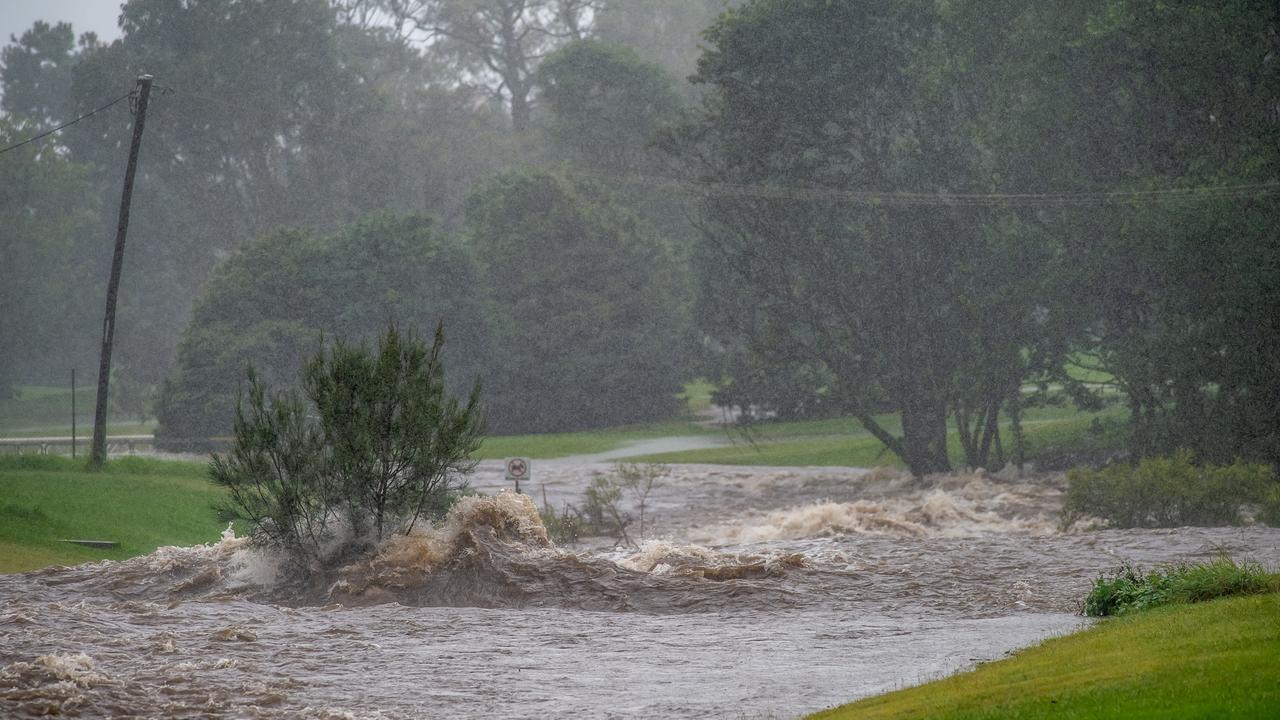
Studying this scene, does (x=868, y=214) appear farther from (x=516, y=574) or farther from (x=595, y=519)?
(x=516, y=574)

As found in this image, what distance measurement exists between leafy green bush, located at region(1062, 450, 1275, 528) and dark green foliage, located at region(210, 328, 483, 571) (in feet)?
43.5

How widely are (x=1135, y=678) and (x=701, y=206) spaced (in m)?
38.2

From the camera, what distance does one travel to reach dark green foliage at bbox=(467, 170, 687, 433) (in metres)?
65.0

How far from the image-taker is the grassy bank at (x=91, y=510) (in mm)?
24766

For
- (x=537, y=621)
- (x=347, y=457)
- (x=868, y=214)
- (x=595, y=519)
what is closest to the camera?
(x=537, y=621)

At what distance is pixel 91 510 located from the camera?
28.0 m

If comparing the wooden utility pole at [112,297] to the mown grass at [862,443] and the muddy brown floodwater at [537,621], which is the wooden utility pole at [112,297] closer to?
the muddy brown floodwater at [537,621]

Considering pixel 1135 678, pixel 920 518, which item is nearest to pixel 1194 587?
pixel 1135 678

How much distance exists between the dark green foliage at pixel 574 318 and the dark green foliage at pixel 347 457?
43117 millimetres

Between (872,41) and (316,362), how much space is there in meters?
26.1

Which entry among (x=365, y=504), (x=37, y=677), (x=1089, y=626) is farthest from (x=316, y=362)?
(x=1089, y=626)

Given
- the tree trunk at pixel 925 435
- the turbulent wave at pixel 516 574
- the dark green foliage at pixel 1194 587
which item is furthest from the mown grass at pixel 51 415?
the dark green foliage at pixel 1194 587

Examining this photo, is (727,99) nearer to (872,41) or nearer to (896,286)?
(872,41)

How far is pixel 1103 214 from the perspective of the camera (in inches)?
1452
